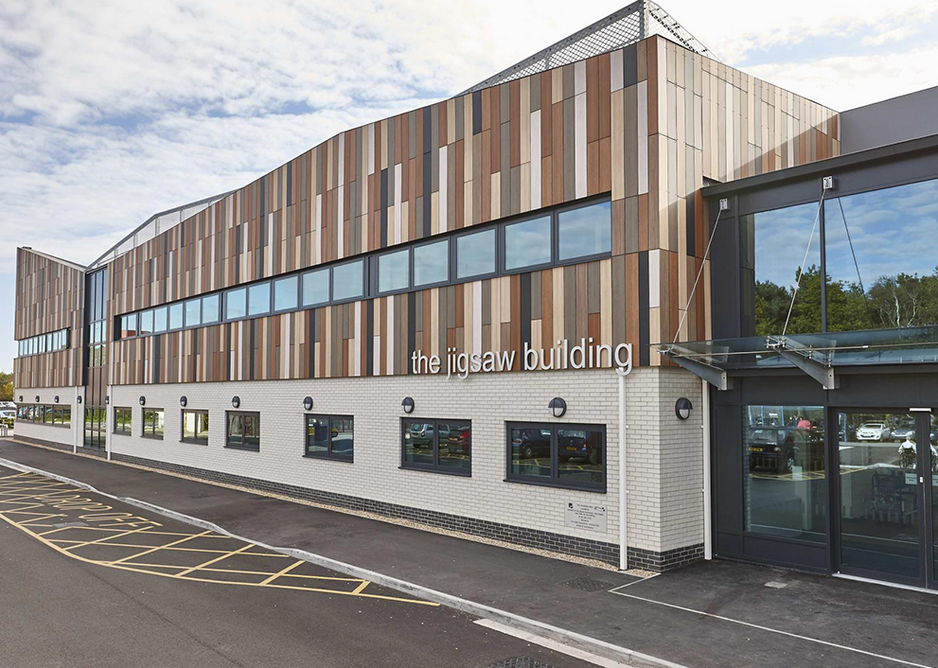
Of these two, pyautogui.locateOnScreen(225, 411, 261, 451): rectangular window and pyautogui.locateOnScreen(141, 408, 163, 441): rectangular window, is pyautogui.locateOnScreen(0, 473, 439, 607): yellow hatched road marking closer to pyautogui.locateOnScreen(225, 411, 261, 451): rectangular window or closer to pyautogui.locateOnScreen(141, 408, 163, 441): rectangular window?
pyautogui.locateOnScreen(225, 411, 261, 451): rectangular window

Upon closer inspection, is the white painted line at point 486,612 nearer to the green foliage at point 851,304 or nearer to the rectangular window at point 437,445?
the rectangular window at point 437,445

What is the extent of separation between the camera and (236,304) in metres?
22.5

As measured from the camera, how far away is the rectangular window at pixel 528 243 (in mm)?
12898

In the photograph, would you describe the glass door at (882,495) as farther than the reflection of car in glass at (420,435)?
No

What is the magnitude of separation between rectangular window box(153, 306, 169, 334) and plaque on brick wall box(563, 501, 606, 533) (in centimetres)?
2005

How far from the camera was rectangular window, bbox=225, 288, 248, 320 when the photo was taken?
22.0 m

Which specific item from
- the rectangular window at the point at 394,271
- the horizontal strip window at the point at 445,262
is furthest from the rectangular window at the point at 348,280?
the rectangular window at the point at 394,271

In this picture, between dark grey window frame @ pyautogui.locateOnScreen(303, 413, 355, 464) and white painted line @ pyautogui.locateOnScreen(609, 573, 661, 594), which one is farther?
dark grey window frame @ pyautogui.locateOnScreen(303, 413, 355, 464)

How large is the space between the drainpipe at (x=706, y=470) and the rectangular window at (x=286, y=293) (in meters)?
11.7

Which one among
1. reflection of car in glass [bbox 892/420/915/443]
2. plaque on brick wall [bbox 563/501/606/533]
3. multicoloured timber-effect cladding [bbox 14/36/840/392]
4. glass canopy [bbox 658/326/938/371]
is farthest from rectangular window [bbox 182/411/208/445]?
reflection of car in glass [bbox 892/420/915/443]

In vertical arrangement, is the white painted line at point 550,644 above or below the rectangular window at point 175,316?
below

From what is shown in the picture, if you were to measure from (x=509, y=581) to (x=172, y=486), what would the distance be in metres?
14.6

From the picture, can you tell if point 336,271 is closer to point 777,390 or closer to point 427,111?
point 427,111

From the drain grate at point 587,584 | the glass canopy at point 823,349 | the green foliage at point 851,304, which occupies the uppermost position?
the green foliage at point 851,304
